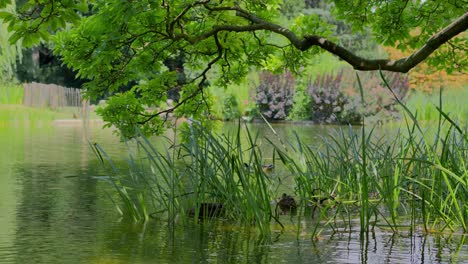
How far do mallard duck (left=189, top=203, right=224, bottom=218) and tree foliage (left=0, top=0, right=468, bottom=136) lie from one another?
144 centimetres

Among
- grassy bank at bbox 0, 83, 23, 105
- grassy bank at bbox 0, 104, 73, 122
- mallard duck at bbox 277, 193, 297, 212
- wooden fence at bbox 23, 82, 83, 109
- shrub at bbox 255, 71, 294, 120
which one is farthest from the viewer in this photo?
shrub at bbox 255, 71, 294, 120

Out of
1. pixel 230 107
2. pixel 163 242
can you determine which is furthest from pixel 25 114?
pixel 163 242

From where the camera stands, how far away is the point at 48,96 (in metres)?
26.5

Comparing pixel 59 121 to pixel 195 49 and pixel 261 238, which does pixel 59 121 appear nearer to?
pixel 195 49

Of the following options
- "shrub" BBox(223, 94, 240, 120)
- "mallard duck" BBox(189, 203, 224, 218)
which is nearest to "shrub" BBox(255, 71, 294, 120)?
"shrub" BBox(223, 94, 240, 120)

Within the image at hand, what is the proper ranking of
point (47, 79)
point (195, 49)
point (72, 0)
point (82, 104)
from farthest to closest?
point (47, 79)
point (82, 104)
point (195, 49)
point (72, 0)

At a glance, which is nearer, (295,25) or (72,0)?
(72,0)

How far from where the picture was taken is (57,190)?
8.03 m

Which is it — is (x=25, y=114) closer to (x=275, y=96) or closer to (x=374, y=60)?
(x=275, y=96)

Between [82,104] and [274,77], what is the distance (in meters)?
6.57

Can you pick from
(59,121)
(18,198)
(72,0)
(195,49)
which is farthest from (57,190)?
(59,121)

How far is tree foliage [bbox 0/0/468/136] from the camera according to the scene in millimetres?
5855

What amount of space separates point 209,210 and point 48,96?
21.4m

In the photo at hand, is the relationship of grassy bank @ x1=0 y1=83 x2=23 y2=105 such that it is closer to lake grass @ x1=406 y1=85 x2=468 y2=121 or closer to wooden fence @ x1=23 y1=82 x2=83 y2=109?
wooden fence @ x1=23 y1=82 x2=83 y2=109
